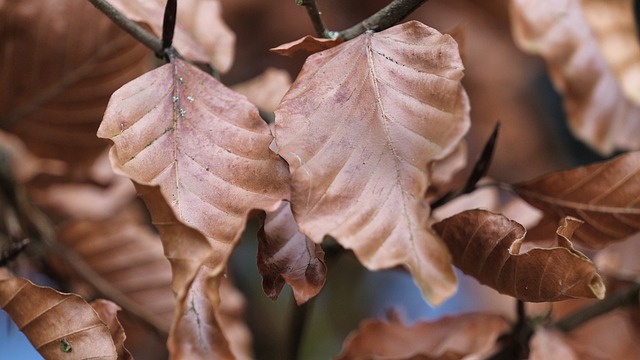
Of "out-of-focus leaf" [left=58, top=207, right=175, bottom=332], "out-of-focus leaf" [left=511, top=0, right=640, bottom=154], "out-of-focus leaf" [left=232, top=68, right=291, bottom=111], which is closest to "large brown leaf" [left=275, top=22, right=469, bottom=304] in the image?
"out-of-focus leaf" [left=232, top=68, right=291, bottom=111]

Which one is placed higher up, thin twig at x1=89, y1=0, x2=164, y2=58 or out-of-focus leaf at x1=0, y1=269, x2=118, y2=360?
thin twig at x1=89, y1=0, x2=164, y2=58


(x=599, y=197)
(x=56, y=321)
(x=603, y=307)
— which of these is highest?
(x=56, y=321)

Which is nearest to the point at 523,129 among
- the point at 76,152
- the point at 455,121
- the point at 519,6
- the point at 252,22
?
the point at 252,22

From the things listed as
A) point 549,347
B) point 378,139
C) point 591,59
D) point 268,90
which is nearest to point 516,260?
point 378,139

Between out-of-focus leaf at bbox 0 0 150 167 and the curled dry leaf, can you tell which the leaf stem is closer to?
the curled dry leaf

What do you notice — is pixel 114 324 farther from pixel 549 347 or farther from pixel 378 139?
pixel 549 347
